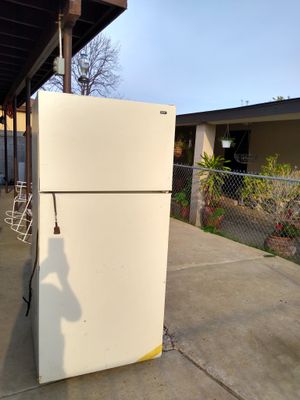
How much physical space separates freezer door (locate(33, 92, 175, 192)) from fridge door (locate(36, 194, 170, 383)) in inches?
3.9

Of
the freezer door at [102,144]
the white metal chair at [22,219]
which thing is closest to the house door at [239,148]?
the white metal chair at [22,219]

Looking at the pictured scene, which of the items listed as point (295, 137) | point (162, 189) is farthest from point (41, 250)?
point (295, 137)

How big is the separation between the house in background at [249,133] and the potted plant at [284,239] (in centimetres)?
187

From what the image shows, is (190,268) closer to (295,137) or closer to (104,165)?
(104,165)

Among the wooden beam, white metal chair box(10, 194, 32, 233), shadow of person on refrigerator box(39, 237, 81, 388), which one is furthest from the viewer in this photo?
white metal chair box(10, 194, 32, 233)

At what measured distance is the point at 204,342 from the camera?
271cm

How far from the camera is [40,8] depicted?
3.48 metres

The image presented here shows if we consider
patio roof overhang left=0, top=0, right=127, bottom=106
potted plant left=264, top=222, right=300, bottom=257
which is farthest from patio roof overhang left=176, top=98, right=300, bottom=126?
patio roof overhang left=0, top=0, right=127, bottom=106

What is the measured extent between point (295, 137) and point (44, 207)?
7768 mm

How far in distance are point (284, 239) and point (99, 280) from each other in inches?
159

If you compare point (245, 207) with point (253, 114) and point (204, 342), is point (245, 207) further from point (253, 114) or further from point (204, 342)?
point (204, 342)

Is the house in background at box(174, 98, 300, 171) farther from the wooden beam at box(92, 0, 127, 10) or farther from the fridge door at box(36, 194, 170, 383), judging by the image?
the fridge door at box(36, 194, 170, 383)

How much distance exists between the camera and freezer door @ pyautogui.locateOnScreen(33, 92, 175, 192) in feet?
6.12

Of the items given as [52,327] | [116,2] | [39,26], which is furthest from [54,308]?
[39,26]
